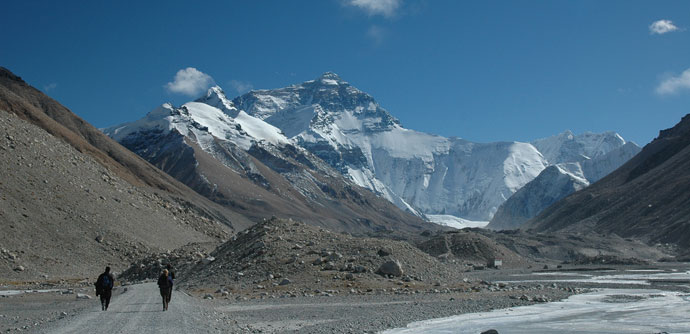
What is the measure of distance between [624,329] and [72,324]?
22.8m

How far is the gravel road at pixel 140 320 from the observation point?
20.8 meters

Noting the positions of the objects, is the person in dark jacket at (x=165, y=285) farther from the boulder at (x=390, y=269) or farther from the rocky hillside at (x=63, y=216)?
the rocky hillside at (x=63, y=216)

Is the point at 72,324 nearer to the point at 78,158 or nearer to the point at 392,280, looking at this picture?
the point at 392,280

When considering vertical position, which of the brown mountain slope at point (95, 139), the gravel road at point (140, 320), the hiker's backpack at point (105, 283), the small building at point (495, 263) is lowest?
the gravel road at point (140, 320)

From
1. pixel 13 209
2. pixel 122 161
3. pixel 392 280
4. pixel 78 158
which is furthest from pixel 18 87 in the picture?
pixel 392 280

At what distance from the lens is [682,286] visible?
2194 inches

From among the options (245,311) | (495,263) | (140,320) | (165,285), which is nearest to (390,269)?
(245,311)

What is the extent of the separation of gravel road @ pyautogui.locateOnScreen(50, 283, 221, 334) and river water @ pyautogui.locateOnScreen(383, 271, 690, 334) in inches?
319

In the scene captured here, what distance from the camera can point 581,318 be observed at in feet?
107

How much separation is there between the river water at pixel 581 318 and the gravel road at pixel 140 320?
319 inches

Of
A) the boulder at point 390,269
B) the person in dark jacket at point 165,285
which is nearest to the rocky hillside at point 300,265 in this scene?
the boulder at point 390,269

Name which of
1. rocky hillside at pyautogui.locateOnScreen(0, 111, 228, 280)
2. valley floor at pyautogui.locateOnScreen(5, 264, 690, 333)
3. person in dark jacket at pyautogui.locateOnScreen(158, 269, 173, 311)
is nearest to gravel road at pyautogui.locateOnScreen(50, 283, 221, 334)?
valley floor at pyautogui.locateOnScreen(5, 264, 690, 333)

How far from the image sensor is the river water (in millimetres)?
27875

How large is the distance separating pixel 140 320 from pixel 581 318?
71.2 feet
